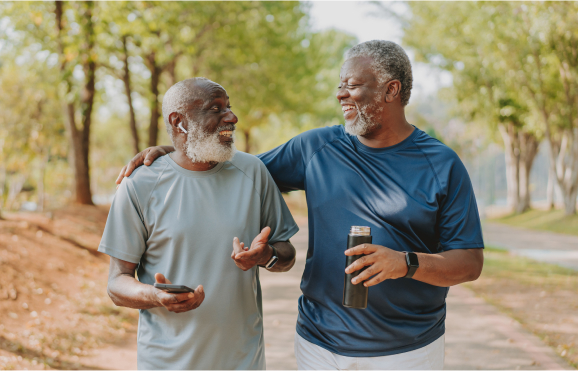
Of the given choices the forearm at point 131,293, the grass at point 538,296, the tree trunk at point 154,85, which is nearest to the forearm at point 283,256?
the forearm at point 131,293

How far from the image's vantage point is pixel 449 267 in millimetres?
2422

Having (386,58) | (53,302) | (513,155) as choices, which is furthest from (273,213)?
(513,155)

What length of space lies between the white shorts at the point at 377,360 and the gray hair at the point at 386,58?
139 cm

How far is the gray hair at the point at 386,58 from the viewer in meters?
2.72

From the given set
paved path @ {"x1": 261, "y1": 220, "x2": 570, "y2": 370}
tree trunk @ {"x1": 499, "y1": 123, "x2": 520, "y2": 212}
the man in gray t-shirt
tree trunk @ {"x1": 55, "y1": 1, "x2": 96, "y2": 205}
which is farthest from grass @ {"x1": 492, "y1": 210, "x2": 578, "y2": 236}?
the man in gray t-shirt

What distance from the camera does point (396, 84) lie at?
2764 mm

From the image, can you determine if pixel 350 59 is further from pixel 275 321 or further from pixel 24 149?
pixel 24 149

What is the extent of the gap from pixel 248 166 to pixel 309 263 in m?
0.64

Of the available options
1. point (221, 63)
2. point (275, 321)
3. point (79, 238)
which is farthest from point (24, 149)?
point (275, 321)

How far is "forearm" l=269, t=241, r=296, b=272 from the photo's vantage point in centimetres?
266

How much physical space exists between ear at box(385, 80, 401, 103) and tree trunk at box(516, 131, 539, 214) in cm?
3004

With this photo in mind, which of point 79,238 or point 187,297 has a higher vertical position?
point 187,297

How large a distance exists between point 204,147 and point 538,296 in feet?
26.4

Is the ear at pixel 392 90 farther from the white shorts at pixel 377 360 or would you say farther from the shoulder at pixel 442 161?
the white shorts at pixel 377 360
